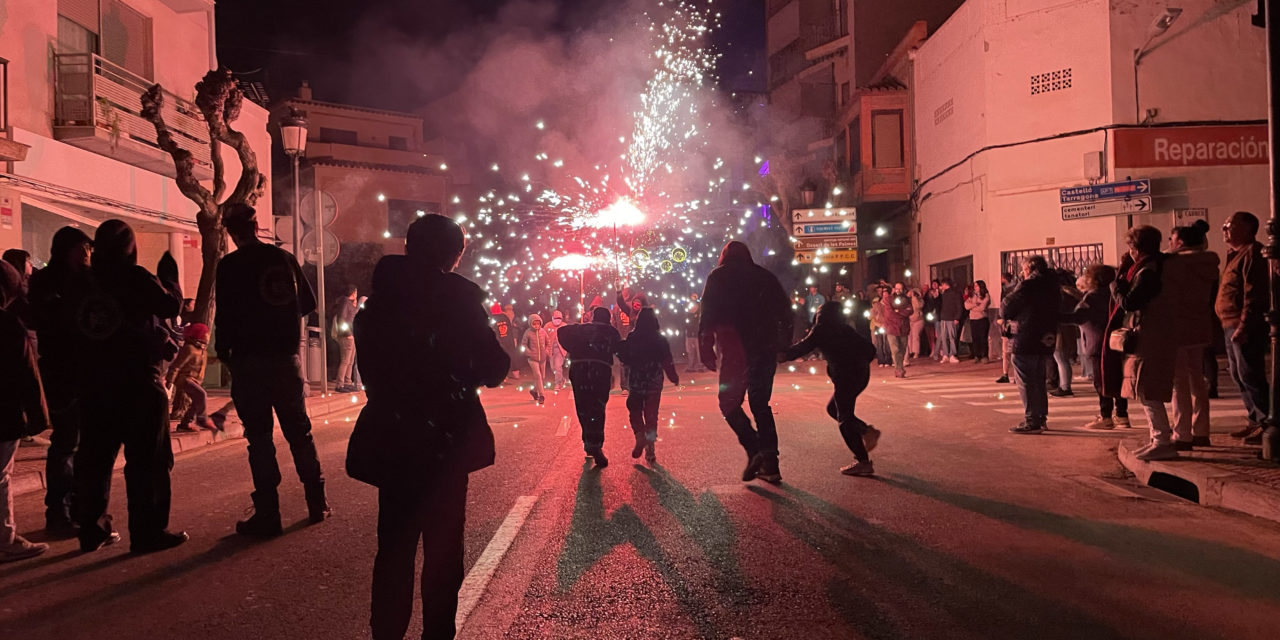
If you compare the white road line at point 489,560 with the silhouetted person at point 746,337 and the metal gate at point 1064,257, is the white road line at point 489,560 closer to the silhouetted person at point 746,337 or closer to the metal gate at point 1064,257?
the silhouetted person at point 746,337

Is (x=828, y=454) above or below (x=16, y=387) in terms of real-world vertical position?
below

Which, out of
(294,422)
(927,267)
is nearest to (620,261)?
(927,267)

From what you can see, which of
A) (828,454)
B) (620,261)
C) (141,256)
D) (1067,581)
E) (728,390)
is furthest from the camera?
(620,261)

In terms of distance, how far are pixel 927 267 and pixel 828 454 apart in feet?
63.8

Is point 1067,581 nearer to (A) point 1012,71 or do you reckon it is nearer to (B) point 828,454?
(B) point 828,454

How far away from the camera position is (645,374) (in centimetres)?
823

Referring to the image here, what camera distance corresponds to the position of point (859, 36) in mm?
32625

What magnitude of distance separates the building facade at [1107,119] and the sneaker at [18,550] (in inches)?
723

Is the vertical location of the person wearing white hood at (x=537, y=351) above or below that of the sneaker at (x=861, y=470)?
above

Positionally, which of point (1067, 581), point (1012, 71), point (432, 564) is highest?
point (1012, 71)

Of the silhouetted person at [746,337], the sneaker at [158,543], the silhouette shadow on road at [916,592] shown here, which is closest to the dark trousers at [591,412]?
the silhouetted person at [746,337]

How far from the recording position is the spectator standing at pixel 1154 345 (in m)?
6.91

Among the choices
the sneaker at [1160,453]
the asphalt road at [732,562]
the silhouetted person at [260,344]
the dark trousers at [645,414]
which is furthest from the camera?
the dark trousers at [645,414]

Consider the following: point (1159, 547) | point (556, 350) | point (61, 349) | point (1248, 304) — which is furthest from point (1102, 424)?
point (556, 350)
